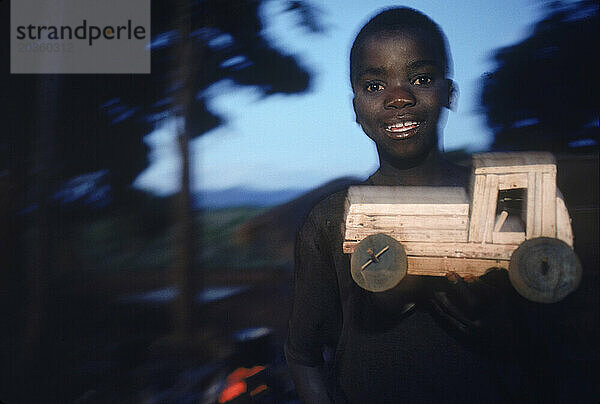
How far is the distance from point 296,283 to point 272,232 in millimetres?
238

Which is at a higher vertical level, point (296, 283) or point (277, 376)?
point (296, 283)

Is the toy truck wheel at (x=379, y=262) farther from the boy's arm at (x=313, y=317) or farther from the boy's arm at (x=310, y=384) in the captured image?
the boy's arm at (x=310, y=384)

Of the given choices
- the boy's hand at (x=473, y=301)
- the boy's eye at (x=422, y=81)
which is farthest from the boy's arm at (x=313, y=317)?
the boy's eye at (x=422, y=81)

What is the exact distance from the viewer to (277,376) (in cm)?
181

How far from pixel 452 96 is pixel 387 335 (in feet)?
3.17

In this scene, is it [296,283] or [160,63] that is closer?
[296,283]

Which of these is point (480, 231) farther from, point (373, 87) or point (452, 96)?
point (373, 87)

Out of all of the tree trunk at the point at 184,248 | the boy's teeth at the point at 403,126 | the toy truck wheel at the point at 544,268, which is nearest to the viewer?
the toy truck wheel at the point at 544,268

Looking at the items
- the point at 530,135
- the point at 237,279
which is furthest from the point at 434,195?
the point at 237,279

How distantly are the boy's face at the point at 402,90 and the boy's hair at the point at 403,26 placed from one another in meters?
0.03

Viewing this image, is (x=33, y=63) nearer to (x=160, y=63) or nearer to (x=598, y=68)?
(x=160, y=63)

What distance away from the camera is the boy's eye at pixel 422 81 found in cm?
159

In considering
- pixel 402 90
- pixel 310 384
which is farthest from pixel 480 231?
pixel 310 384

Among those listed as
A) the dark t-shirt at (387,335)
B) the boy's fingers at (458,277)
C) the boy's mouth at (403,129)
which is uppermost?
the boy's mouth at (403,129)
